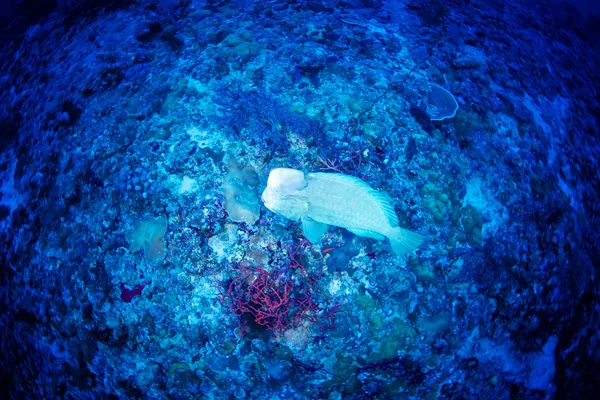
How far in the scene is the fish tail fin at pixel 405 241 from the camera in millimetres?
1984

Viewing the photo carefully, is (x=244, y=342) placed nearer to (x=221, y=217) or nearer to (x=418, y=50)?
(x=221, y=217)

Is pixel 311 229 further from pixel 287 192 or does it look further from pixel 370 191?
pixel 370 191

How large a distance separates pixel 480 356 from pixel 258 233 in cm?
194

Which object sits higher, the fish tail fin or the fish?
the fish

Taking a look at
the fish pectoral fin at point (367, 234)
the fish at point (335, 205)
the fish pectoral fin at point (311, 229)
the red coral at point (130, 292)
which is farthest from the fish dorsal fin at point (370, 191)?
the red coral at point (130, 292)

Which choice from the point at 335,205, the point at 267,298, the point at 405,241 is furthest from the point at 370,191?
the point at 267,298

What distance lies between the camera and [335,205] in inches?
76.2

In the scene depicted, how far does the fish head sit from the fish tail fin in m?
0.63

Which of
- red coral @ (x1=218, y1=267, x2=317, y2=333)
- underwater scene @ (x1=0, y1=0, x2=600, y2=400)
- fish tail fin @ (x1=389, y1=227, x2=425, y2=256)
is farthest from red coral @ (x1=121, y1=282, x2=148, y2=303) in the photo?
fish tail fin @ (x1=389, y1=227, x2=425, y2=256)

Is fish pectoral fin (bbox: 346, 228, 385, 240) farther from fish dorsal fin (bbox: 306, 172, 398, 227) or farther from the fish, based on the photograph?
fish dorsal fin (bbox: 306, 172, 398, 227)

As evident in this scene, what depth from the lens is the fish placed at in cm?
194

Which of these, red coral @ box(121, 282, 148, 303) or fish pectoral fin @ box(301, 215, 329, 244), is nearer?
fish pectoral fin @ box(301, 215, 329, 244)

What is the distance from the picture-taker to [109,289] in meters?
2.20

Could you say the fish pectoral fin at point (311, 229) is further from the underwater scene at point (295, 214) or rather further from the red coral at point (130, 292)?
the red coral at point (130, 292)
